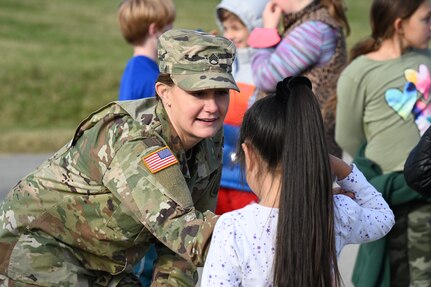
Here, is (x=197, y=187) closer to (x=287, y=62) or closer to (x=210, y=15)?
(x=287, y=62)

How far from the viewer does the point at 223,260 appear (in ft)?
9.61

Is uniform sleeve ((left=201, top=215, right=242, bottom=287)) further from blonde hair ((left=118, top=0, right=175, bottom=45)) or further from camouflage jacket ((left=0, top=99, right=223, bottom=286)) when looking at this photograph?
blonde hair ((left=118, top=0, right=175, bottom=45))

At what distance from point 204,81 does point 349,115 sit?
2138 millimetres

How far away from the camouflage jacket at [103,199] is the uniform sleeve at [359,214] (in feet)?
1.24

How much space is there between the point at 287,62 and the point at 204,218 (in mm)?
2307

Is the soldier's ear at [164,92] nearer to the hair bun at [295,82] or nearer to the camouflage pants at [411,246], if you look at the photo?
the hair bun at [295,82]

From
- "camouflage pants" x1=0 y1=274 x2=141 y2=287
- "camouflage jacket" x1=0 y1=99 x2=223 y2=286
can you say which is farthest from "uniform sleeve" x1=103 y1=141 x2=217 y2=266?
"camouflage pants" x1=0 y1=274 x2=141 y2=287

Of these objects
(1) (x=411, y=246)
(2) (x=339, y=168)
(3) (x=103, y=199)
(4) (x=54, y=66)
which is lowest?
(1) (x=411, y=246)

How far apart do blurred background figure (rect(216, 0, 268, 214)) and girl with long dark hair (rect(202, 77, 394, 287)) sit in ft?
6.79

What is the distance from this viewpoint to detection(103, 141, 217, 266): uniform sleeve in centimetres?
304

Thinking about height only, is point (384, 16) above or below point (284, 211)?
above

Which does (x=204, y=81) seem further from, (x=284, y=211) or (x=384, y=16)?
(x=384, y=16)

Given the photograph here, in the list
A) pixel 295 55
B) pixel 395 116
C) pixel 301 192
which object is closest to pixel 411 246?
pixel 395 116

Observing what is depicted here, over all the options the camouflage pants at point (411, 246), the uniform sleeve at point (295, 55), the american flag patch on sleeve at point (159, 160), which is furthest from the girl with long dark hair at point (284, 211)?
the uniform sleeve at point (295, 55)
